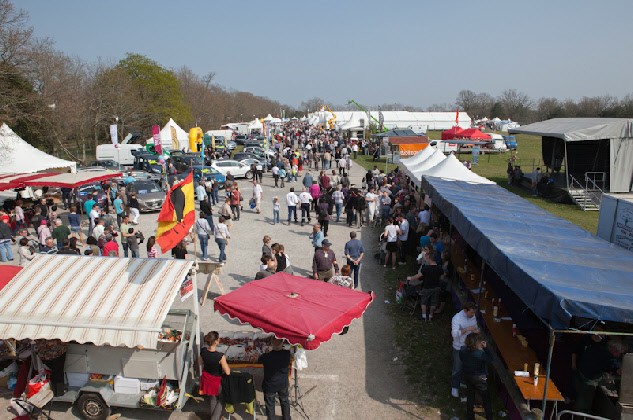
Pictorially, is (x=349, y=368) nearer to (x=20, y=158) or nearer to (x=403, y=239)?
(x=403, y=239)

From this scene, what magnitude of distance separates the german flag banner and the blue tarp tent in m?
5.28

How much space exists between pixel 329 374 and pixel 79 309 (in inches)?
160

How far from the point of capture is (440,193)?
40.8ft

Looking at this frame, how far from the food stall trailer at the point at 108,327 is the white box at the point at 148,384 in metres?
0.01

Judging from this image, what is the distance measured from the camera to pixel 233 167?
28.9 meters

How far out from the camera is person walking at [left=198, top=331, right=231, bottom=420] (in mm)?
6223

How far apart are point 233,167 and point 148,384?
2319cm

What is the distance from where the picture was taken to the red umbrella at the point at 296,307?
591cm

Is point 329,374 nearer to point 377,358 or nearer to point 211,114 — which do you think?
point 377,358

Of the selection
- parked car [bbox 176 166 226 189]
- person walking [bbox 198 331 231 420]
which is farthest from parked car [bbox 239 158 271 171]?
person walking [bbox 198 331 231 420]

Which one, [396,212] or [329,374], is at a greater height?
[396,212]

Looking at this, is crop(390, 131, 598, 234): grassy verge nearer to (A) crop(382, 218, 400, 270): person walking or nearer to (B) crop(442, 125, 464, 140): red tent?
(B) crop(442, 125, 464, 140): red tent

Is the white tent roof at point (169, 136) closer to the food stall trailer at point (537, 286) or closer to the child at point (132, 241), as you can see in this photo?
the child at point (132, 241)

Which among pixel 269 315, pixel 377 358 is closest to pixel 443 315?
pixel 377 358
